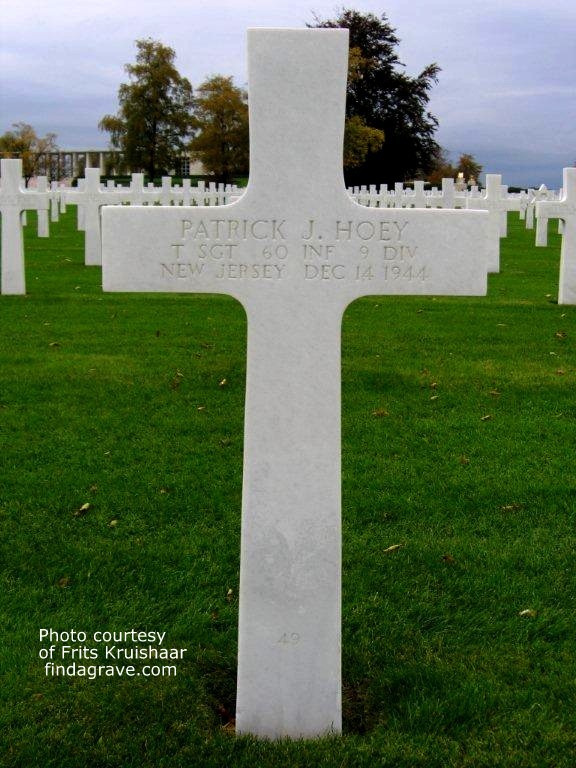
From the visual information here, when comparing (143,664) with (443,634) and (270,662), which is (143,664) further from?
(443,634)

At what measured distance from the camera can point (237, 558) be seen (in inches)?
169

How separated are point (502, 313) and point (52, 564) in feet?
27.3

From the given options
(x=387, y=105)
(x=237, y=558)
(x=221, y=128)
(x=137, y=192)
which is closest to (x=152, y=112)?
(x=221, y=128)

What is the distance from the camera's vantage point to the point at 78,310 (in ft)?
37.7

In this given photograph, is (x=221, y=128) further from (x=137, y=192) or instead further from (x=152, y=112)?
(x=137, y=192)

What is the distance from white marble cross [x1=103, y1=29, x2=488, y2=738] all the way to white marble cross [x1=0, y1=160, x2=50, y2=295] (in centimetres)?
995

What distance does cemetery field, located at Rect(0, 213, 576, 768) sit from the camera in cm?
300

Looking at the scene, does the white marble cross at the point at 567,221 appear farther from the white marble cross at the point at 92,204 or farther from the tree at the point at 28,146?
the tree at the point at 28,146

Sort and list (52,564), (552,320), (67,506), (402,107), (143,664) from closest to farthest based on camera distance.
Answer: (143,664) → (52,564) → (67,506) → (552,320) → (402,107)

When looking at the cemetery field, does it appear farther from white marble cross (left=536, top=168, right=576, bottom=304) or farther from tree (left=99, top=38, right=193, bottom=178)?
tree (left=99, top=38, right=193, bottom=178)

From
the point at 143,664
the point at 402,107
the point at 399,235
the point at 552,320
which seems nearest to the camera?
the point at 399,235

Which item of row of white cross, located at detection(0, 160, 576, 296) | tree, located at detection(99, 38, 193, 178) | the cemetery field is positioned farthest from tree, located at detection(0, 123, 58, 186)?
the cemetery field

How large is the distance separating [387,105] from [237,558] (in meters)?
56.6

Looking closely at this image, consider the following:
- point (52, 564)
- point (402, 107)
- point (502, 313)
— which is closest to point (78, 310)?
point (502, 313)
